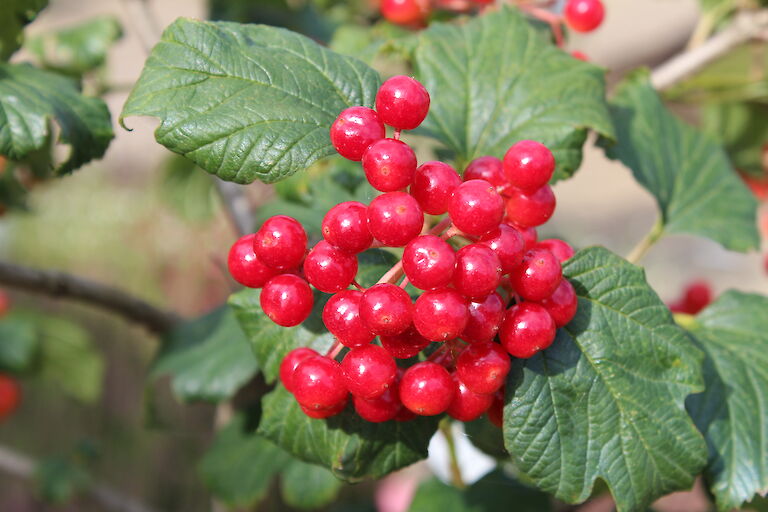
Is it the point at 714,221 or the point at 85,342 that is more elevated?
the point at 714,221

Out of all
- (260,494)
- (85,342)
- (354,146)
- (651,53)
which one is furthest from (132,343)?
(651,53)

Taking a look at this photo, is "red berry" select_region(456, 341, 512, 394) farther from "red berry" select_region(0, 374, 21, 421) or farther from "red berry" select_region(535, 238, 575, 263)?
"red berry" select_region(0, 374, 21, 421)

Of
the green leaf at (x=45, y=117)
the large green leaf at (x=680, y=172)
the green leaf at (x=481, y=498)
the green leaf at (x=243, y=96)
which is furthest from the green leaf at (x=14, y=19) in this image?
the green leaf at (x=481, y=498)

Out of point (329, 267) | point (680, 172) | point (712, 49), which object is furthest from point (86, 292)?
point (712, 49)

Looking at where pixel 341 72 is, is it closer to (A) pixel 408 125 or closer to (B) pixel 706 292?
(A) pixel 408 125

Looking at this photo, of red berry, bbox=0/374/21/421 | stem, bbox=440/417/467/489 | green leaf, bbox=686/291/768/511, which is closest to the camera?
green leaf, bbox=686/291/768/511

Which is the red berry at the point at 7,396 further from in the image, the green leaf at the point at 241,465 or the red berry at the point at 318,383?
the red berry at the point at 318,383

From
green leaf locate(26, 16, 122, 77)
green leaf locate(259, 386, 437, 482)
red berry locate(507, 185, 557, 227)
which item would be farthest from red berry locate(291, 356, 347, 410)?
green leaf locate(26, 16, 122, 77)
